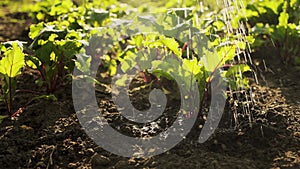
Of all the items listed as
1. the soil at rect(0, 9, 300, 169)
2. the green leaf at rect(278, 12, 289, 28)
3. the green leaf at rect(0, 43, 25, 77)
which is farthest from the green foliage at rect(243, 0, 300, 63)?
the green leaf at rect(0, 43, 25, 77)

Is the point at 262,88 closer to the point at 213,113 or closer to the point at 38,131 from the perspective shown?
the point at 213,113

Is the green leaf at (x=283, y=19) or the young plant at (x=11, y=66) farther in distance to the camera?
the green leaf at (x=283, y=19)

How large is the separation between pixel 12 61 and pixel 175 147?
0.78 m

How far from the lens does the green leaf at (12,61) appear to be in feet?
6.52

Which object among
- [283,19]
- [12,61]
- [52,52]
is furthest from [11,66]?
[283,19]

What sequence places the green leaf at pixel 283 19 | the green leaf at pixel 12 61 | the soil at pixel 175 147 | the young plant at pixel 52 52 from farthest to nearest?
the green leaf at pixel 283 19 → the young plant at pixel 52 52 → the green leaf at pixel 12 61 → the soil at pixel 175 147

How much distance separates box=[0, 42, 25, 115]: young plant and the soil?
11cm

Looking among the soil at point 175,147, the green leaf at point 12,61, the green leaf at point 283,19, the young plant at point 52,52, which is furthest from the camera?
the green leaf at point 283,19

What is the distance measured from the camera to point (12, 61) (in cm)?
200

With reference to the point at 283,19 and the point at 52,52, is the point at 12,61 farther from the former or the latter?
the point at 283,19

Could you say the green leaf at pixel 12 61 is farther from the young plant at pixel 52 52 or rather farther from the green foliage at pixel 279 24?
the green foliage at pixel 279 24

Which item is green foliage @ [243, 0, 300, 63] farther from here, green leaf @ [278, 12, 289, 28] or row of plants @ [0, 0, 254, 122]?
row of plants @ [0, 0, 254, 122]

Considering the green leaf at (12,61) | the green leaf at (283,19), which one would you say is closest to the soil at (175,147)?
the green leaf at (12,61)

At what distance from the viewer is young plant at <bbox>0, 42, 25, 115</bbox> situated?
1990 millimetres
